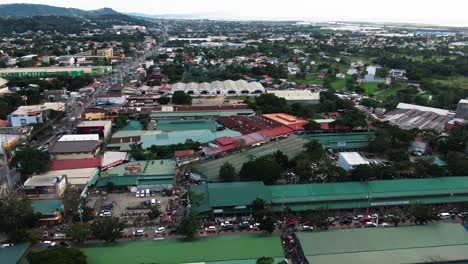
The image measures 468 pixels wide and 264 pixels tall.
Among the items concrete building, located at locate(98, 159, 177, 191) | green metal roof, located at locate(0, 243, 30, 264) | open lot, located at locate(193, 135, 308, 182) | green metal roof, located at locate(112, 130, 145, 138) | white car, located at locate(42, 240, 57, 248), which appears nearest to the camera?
green metal roof, located at locate(0, 243, 30, 264)

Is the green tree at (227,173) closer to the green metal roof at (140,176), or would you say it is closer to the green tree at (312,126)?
the green metal roof at (140,176)

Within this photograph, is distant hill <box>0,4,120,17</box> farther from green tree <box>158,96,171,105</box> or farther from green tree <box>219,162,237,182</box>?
green tree <box>219,162,237,182</box>

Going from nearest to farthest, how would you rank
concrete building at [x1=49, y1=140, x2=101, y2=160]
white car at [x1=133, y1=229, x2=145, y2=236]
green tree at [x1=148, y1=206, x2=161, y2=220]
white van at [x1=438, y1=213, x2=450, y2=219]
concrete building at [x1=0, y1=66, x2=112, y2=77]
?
white car at [x1=133, y1=229, x2=145, y2=236] → green tree at [x1=148, y1=206, x2=161, y2=220] → white van at [x1=438, y1=213, x2=450, y2=219] → concrete building at [x1=49, y1=140, x2=101, y2=160] → concrete building at [x1=0, y1=66, x2=112, y2=77]

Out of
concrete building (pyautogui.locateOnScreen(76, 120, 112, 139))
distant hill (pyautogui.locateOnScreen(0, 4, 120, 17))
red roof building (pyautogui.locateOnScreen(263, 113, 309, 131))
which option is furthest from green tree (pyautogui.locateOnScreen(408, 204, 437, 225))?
distant hill (pyautogui.locateOnScreen(0, 4, 120, 17))

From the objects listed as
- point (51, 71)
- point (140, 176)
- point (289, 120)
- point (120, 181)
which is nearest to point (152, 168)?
point (140, 176)

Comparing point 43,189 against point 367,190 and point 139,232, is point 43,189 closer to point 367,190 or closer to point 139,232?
point 139,232

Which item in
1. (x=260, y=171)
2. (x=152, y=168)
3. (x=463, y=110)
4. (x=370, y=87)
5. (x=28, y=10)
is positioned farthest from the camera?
(x=28, y=10)

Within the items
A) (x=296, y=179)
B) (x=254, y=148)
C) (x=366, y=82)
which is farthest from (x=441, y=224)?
(x=366, y=82)
